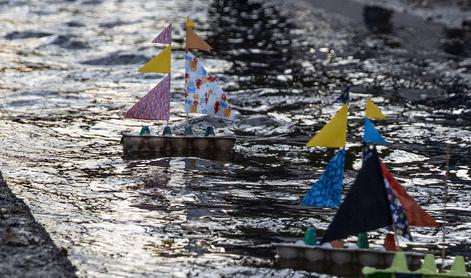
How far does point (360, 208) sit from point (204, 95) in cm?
1120

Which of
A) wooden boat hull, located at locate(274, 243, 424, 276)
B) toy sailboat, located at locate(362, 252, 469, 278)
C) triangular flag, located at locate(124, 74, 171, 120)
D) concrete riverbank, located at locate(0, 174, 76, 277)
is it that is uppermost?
triangular flag, located at locate(124, 74, 171, 120)

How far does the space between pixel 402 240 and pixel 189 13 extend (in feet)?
167

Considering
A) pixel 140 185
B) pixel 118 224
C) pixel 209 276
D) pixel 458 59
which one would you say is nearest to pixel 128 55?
pixel 458 59

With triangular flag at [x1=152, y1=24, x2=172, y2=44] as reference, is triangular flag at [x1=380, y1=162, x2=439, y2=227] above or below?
below

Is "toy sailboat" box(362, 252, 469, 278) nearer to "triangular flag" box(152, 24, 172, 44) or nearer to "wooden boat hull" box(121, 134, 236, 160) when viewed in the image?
"wooden boat hull" box(121, 134, 236, 160)

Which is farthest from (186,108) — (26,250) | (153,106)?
(26,250)

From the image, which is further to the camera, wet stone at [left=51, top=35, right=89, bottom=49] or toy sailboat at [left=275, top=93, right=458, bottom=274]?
wet stone at [left=51, top=35, right=89, bottom=49]

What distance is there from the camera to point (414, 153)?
30688 mm

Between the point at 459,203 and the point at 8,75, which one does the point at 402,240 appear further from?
the point at 8,75

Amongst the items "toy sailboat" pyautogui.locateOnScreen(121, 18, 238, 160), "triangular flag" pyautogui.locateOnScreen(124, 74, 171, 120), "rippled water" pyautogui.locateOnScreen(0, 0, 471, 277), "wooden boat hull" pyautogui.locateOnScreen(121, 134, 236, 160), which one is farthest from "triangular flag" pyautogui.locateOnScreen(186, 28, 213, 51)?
"rippled water" pyautogui.locateOnScreen(0, 0, 471, 277)

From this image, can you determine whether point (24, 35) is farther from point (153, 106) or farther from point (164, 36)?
point (164, 36)

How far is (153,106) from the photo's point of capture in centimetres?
2920

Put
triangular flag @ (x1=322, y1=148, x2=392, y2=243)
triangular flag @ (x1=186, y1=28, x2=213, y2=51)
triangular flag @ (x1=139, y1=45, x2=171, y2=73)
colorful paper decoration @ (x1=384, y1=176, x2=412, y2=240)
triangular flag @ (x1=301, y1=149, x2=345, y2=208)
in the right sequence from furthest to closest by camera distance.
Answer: triangular flag @ (x1=139, y1=45, x2=171, y2=73) → triangular flag @ (x1=186, y1=28, x2=213, y2=51) → triangular flag @ (x1=301, y1=149, x2=345, y2=208) → colorful paper decoration @ (x1=384, y1=176, x2=412, y2=240) → triangular flag @ (x1=322, y1=148, x2=392, y2=243)

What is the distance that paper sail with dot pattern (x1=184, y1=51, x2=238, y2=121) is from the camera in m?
29.0
